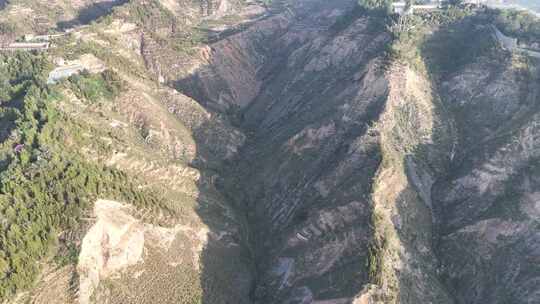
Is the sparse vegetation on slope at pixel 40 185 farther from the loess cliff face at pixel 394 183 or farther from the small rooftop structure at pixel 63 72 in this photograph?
the loess cliff face at pixel 394 183

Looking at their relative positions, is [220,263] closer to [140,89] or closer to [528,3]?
[140,89]

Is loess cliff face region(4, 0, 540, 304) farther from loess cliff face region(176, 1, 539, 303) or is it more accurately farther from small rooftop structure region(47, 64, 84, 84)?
small rooftop structure region(47, 64, 84, 84)

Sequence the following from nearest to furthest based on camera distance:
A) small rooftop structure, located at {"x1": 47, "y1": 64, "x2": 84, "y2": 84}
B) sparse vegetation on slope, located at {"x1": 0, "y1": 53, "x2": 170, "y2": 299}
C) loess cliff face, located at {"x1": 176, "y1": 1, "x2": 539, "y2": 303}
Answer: sparse vegetation on slope, located at {"x1": 0, "y1": 53, "x2": 170, "y2": 299} → loess cliff face, located at {"x1": 176, "y1": 1, "x2": 539, "y2": 303} → small rooftop structure, located at {"x1": 47, "y1": 64, "x2": 84, "y2": 84}

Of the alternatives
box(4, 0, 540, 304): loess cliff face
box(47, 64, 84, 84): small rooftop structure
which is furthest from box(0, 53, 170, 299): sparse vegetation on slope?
box(47, 64, 84, 84): small rooftop structure

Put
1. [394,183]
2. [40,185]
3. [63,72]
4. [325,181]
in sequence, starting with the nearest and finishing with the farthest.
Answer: [40,185] → [394,183] → [325,181] → [63,72]

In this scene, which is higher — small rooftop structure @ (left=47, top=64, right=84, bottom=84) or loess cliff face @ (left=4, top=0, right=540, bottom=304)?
small rooftop structure @ (left=47, top=64, right=84, bottom=84)

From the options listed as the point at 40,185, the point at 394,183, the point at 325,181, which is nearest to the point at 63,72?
the point at 40,185

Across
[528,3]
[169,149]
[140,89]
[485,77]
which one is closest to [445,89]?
[485,77]

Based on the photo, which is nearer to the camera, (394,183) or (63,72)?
(394,183)

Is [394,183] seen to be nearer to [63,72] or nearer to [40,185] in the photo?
[40,185]
